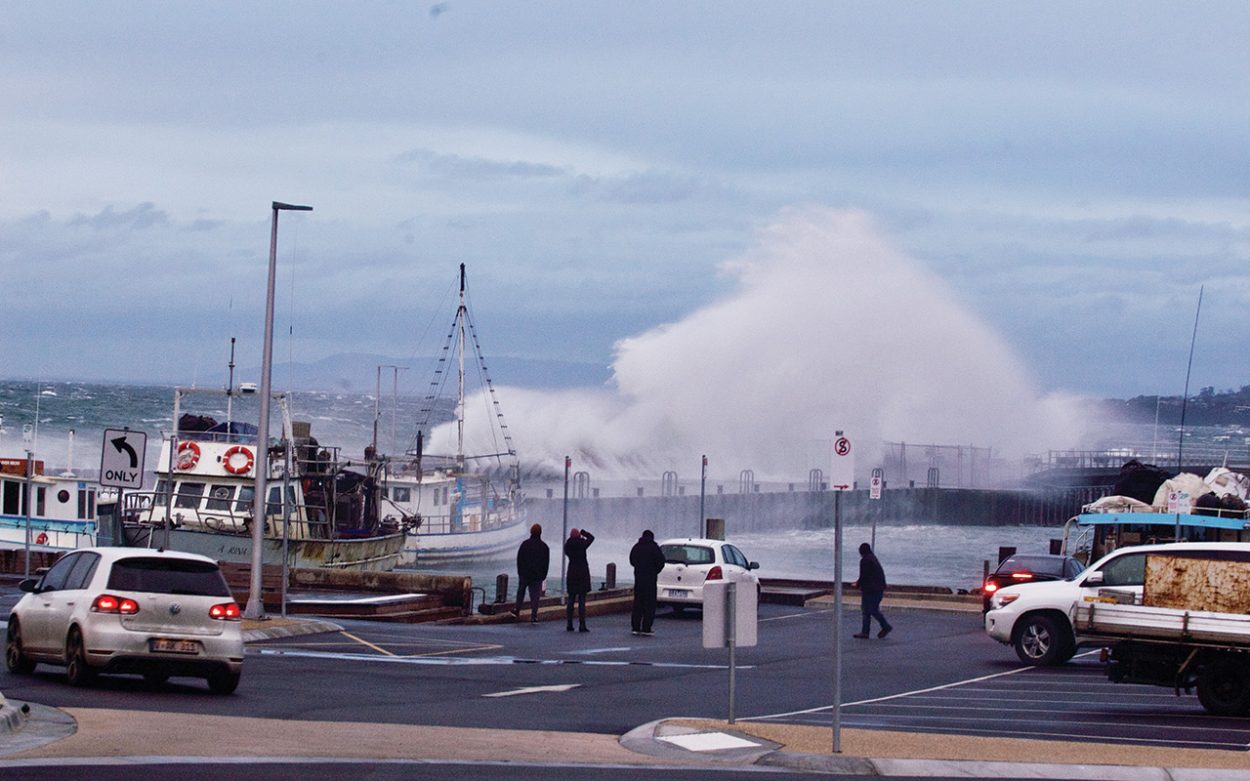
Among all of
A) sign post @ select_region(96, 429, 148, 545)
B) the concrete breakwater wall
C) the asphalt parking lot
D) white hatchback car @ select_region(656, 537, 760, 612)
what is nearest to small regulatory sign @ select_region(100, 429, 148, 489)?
sign post @ select_region(96, 429, 148, 545)

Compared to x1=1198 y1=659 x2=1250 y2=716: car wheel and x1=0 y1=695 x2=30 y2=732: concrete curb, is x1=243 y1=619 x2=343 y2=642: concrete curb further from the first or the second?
x1=1198 y1=659 x2=1250 y2=716: car wheel

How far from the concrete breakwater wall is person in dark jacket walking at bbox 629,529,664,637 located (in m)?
40.0

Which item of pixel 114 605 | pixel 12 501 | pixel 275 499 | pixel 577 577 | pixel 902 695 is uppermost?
pixel 275 499

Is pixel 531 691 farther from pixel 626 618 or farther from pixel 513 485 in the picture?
pixel 513 485

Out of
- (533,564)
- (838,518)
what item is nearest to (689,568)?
(533,564)

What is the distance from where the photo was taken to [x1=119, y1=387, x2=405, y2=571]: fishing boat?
40.6 m

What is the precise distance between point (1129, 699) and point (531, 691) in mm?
7244

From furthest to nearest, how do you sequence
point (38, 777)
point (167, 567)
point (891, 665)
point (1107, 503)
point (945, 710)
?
1. point (1107, 503)
2. point (891, 665)
3. point (945, 710)
4. point (167, 567)
5. point (38, 777)

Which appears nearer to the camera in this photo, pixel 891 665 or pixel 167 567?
pixel 167 567

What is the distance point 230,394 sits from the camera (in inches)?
1577

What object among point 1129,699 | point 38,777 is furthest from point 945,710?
point 38,777

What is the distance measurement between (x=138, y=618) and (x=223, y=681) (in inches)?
48.0

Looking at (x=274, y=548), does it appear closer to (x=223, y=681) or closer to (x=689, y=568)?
(x=689, y=568)

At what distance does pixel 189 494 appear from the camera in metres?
42.4
